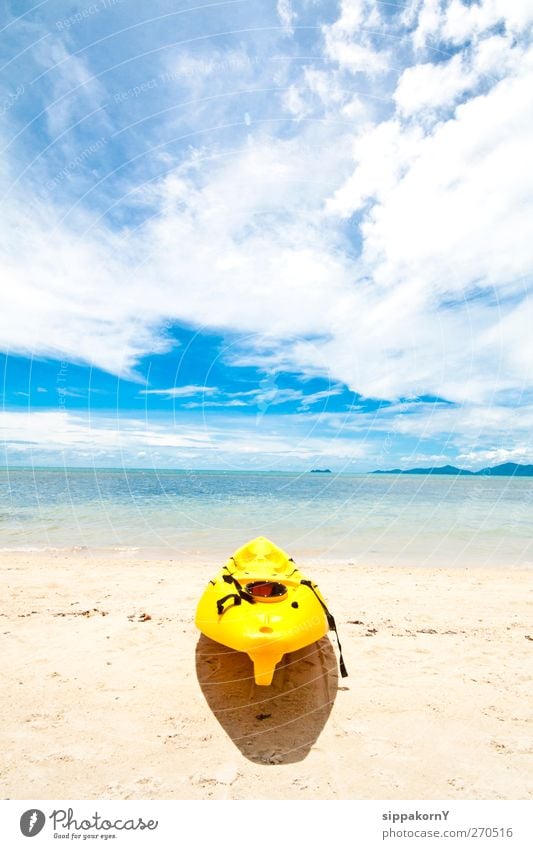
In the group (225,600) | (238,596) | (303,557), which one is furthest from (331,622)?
(303,557)

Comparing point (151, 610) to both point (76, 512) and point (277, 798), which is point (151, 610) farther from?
point (76, 512)

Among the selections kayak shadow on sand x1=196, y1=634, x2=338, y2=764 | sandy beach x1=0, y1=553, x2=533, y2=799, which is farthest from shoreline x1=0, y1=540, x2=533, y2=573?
kayak shadow on sand x1=196, y1=634, x2=338, y2=764

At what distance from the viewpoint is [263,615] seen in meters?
4.93

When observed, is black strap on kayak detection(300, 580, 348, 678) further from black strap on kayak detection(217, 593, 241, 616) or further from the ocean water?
the ocean water

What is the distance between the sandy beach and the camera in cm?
403

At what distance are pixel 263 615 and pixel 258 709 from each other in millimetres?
1192

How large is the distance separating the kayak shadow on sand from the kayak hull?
2.16ft

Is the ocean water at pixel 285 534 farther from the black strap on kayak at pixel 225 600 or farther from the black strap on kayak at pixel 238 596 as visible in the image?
the black strap on kayak at pixel 225 600

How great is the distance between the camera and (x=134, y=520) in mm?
24203

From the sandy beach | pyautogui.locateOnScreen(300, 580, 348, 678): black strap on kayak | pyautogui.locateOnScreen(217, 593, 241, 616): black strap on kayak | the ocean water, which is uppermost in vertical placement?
pyautogui.locateOnScreen(217, 593, 241, 616): black strap on kayak

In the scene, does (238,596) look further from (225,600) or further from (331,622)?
(331,622)

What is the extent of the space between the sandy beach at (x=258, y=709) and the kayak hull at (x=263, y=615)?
0.86 m

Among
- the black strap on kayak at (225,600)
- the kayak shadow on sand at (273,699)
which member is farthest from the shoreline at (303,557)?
the black strap on kayak at (225,600)

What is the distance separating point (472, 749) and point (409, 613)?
437 cm
